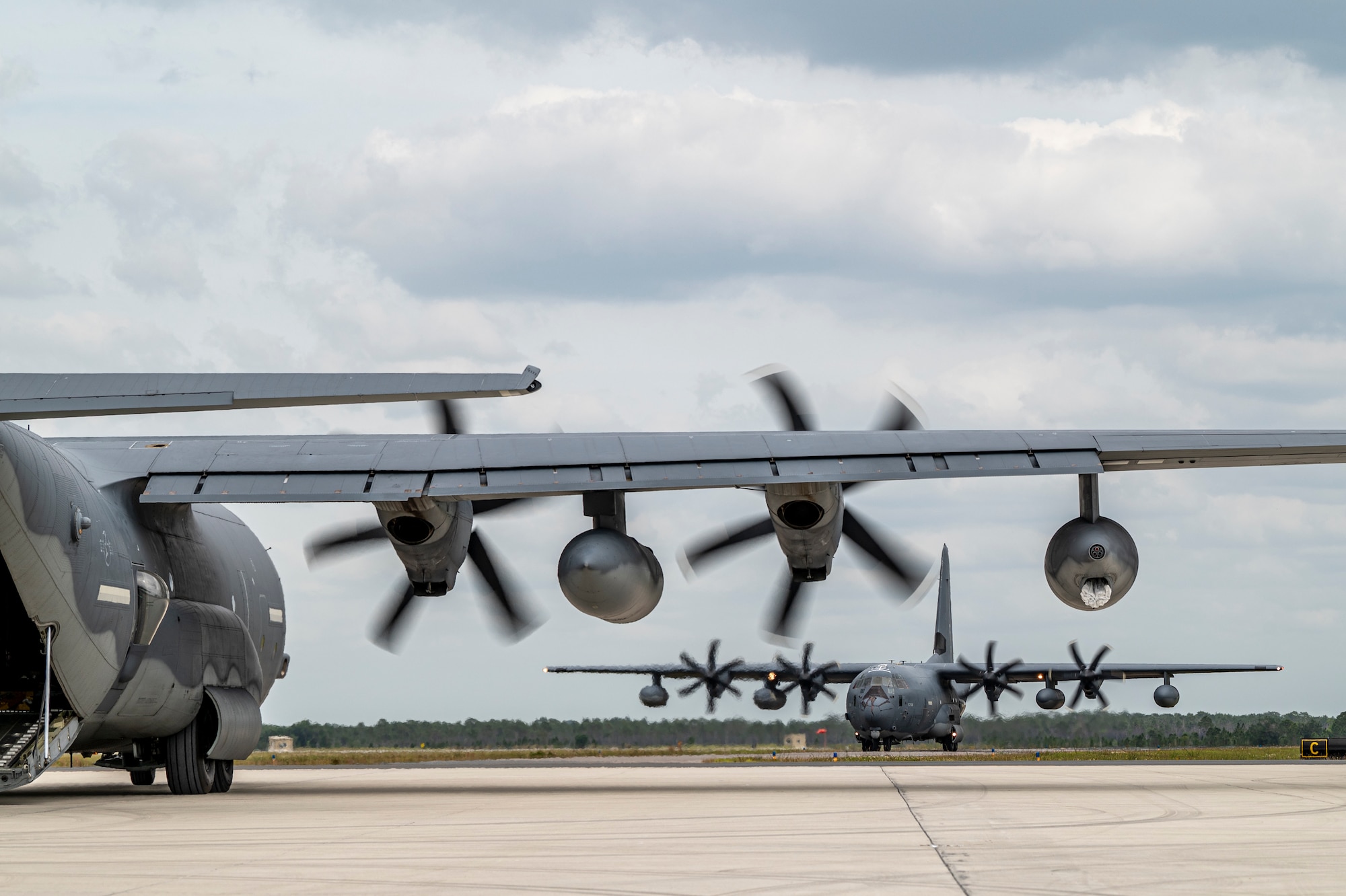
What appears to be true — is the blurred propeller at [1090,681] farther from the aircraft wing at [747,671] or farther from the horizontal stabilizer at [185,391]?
the horizontal stabilizer at [185,391]

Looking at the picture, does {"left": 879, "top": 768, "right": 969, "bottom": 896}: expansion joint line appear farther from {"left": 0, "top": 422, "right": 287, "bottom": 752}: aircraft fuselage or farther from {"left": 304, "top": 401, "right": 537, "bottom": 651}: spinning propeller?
{"left": 0, "top": 422, "right": 287, "bottom": 752}: aircraft fuselage

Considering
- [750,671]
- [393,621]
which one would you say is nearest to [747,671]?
[750,671]

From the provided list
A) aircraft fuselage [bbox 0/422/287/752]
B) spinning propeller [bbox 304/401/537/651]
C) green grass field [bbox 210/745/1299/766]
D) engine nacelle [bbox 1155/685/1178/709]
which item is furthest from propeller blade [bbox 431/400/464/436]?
engine nacelle [bbox 1155/685/1178/709]

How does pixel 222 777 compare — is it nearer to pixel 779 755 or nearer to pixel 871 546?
pixel 871 546

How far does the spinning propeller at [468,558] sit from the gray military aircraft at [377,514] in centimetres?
9

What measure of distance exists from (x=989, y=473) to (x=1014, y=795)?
154 inches

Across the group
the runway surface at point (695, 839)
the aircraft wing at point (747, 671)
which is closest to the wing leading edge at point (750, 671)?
the aircraft wing at point (747, 671)

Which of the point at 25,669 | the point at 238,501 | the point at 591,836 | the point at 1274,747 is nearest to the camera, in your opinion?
the point at 591,836

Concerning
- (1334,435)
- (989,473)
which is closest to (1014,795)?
(989,473)

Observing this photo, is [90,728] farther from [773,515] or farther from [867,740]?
[867,740]

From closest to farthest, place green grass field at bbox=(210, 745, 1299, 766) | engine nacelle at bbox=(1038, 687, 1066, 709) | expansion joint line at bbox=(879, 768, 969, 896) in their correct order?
1. expansion joint line at bbox=(879, 768, 969, 896)
2. green grass field at bbox=(210, 745, 1299, 766)
3. engine nacelle at bbox=(1038, 687, 1066, 709)

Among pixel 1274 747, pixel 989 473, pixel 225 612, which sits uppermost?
pixel 989 473

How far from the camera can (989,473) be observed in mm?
14188

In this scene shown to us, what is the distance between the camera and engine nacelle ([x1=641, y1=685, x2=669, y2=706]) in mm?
42500
